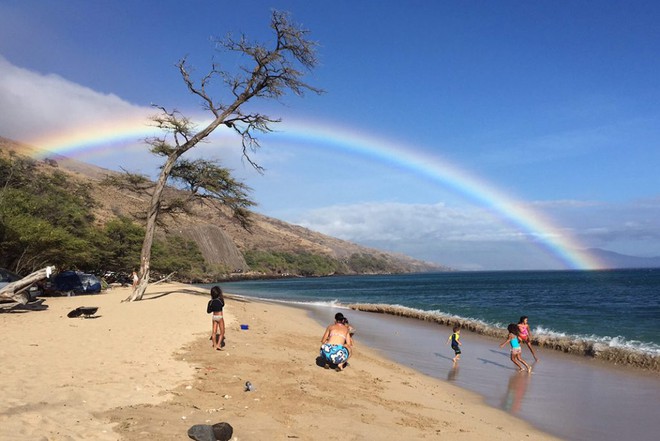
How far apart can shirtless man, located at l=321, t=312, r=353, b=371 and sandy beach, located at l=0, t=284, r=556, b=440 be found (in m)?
0.34

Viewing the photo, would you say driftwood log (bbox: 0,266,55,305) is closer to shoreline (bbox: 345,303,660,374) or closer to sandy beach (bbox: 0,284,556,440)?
sandy beach (bbox: 0,284,556,440)

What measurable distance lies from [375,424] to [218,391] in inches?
98.3

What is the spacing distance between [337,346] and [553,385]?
530 cm

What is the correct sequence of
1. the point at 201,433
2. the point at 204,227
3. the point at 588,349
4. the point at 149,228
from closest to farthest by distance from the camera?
the point at 201,433
the point at 588,349
the point at 149,228
the point at 204,227

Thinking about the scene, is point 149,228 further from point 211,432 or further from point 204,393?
point 211,432

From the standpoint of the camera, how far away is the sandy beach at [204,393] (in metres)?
5.41

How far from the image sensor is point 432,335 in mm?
18906

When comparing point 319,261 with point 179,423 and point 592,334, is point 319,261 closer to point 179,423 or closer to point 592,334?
point 592,334

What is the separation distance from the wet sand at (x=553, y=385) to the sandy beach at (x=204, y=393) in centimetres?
71

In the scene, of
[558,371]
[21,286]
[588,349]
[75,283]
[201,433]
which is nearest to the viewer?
[201,433]

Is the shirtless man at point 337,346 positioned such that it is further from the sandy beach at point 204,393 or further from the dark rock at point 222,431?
the dark rock at point 222,431

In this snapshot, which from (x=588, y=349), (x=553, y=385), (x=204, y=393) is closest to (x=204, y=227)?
(x=588, y=349)

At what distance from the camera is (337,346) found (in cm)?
990

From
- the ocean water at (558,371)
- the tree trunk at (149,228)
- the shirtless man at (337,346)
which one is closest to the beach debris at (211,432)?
the shirtless man at (337,346)
